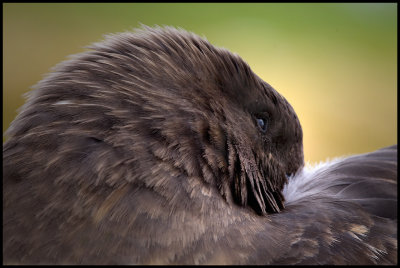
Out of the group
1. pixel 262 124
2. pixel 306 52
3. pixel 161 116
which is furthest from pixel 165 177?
pixel 306 52

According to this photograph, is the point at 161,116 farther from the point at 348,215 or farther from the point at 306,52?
the point at 306,52

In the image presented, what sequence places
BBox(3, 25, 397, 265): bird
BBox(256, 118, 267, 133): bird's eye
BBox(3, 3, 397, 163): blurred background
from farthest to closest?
BBox(3, 3, 397, 163): blurred background
BBox(256, 118, 267, 133): bird's eye
BBox(3, 25, 397, 265): bird

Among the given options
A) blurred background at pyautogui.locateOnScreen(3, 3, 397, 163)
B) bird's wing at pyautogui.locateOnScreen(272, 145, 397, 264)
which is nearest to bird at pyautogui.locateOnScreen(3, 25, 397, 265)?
bird's wing at pyautogui.locateOnScreen(272, 145, 397, 264)

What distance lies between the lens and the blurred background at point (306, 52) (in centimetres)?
293

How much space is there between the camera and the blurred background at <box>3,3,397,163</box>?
2934 mm

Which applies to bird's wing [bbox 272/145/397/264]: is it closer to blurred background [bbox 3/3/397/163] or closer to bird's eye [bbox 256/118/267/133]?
bird's eye [bbox 256/118/267/133]

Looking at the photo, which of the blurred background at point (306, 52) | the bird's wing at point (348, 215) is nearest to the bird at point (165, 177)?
the bird's wing at point (348, 215)

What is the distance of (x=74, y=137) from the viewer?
104 centimetres

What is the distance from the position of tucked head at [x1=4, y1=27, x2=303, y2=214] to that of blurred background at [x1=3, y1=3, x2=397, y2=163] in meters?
1.76

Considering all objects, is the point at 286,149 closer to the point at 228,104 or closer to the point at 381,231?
the point at 228,104

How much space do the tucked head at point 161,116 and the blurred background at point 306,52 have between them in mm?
1756

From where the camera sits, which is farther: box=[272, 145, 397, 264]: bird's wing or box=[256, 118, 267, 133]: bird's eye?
box=[256, 118, 267, 133]: bird's eye

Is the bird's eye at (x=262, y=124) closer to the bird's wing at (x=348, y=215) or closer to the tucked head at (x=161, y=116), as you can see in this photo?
the tucked head at (x=161, y=116)

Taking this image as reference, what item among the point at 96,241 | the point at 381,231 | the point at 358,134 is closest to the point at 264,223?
the point at 381,231
